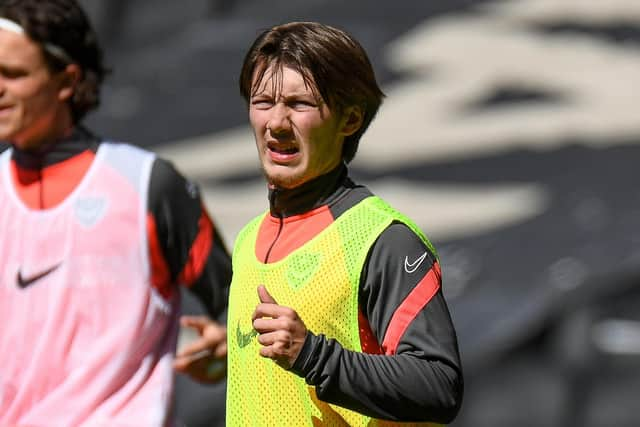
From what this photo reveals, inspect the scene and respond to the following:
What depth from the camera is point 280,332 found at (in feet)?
9.59

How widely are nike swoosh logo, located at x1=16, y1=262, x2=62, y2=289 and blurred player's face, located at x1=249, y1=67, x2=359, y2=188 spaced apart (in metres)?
1.06

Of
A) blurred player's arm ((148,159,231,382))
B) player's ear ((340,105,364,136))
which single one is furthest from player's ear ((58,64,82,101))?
player's ear ((340,105,364,136))

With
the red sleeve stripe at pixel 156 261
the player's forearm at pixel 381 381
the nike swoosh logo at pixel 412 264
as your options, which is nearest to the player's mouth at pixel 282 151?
the nike swoosh logo at pixel 412 264

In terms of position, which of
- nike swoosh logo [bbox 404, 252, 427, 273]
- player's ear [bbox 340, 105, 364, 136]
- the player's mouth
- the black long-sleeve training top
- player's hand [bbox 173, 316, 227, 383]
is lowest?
player's hand [bbox 173, 316, 227, 383]

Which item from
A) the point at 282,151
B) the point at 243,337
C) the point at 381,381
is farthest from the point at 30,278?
the point at 381,381

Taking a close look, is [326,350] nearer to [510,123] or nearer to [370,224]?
[370,224]

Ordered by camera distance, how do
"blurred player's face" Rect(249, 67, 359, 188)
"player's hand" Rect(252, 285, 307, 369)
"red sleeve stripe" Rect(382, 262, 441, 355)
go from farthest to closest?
"blurred player's face" Rect(249, 67, 359, 188) → "red sleeve stripe" Rect(382, 262, 441, 355) → "player's hand" Rect(252, 285, 307, 369)

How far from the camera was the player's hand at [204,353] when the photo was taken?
13.6ft

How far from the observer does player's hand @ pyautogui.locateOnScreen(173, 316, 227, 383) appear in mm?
4160

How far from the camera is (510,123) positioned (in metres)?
14.4

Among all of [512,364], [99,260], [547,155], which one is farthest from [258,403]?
[547,155]

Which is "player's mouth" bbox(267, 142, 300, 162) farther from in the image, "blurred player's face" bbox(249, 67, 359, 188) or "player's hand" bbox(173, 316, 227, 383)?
"player's hand" bbox(173, 316, 227, 383)

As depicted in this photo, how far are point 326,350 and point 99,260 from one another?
1295 mm

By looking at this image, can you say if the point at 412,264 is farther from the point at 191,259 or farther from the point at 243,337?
the point at 191,259
